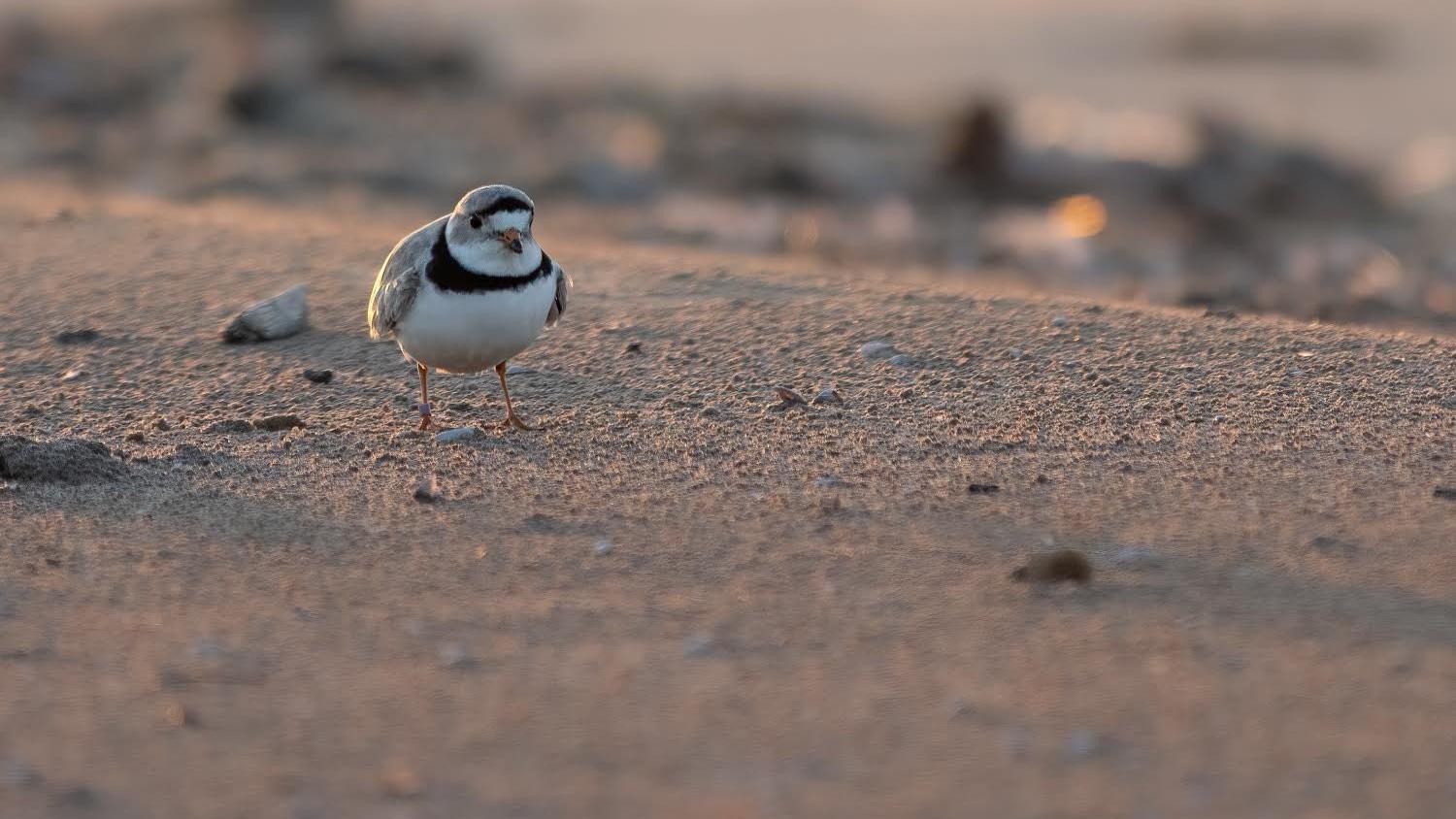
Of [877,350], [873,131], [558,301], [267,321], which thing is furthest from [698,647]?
[873,131]

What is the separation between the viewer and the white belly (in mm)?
4977

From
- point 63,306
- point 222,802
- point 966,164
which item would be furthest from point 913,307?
point 966,164

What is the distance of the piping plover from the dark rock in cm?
88

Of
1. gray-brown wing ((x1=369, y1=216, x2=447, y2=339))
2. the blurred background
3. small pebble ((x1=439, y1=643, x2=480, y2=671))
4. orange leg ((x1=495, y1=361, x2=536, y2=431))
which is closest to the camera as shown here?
small pebble ((x1=439, y1=643, x2=480, y2=671))

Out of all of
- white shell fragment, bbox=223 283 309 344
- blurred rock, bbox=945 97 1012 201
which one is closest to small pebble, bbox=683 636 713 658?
white shell fragment, bbox=223 283 309 344

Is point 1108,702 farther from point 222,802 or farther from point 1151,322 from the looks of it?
point 1151,322

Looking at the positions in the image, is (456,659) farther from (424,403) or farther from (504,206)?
(424,403)

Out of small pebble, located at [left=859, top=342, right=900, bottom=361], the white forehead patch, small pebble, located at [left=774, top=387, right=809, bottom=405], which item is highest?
the white forehead patch

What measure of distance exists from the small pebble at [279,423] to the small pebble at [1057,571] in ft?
7.32

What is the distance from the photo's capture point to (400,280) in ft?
17.0

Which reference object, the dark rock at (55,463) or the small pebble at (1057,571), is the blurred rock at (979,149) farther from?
the small pebble at (1057,571)

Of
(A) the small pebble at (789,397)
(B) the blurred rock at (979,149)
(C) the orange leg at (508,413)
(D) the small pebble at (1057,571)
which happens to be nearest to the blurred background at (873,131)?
(B) the blurred rock at (979,149)

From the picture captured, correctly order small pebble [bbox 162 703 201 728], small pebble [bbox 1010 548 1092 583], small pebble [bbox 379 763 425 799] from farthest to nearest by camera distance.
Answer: small pebble [bbox 1010 548 1092 583] → small pebble [bbox 162 703 201 728] → small pebble [bbox 379 763 425 799]

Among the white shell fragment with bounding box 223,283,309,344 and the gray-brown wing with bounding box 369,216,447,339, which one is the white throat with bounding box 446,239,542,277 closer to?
the gray-brown wing with bounding box 369,216,447,339
